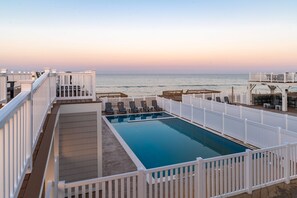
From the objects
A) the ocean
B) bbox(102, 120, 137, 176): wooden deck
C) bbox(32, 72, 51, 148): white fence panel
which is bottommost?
bbox(102, 120, 137, 176): wooden deck

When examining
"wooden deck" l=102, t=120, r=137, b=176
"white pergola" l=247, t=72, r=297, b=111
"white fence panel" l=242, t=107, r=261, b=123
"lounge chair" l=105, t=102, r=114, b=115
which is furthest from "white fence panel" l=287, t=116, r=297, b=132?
"lounge chair" l=105, t=102, r=114, b=115

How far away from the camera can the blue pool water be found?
8.55 m

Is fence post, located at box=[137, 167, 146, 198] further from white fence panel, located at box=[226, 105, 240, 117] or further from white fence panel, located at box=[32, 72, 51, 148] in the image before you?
white fence panel, located at box=[226, 105, 240, 117]

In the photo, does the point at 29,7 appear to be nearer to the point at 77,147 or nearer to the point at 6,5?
the point at 6,5

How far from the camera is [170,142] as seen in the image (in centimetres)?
1034

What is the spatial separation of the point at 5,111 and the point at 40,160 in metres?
1.17

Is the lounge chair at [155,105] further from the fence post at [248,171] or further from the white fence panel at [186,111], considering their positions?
the fence post at [248,171]

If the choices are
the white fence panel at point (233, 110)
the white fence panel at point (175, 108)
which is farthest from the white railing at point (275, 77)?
the white fence panel at point (175, 108)

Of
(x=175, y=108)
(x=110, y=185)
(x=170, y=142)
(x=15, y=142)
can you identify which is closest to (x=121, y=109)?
(x=175, y=108)

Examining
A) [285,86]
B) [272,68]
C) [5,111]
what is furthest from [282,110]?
[272,68]

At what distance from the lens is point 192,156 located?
8562 mm

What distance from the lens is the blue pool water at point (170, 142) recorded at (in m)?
8.55

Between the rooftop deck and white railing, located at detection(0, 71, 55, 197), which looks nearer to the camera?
white railing, located at detection(0, 71, 55, 197)

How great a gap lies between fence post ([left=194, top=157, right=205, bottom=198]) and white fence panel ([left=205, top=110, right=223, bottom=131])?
666cm
